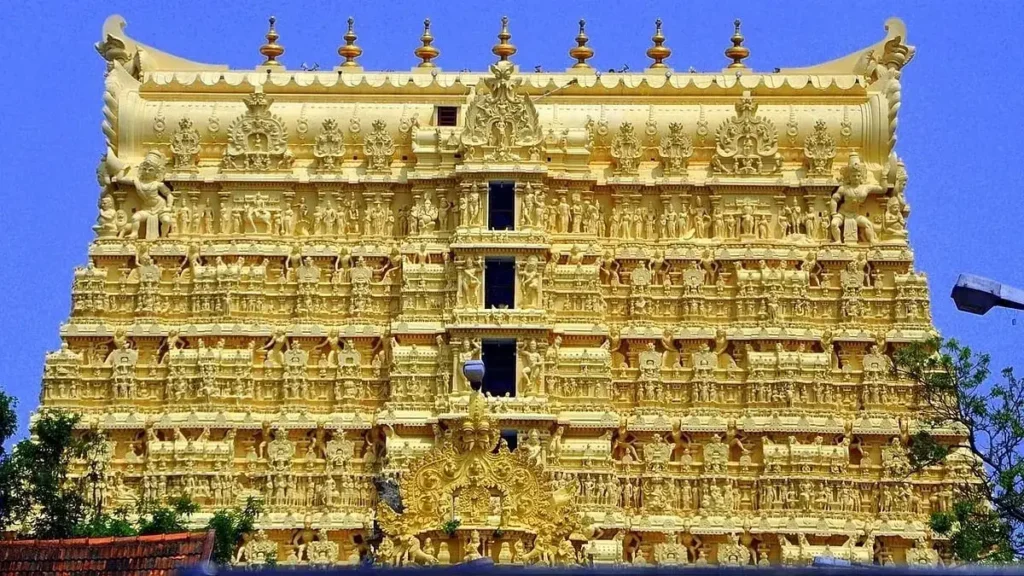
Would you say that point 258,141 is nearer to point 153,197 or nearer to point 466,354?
point 153,197

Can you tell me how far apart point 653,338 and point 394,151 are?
10888mm

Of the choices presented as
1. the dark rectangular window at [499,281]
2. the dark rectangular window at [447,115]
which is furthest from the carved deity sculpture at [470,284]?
the dark rectangular window at [447,115]

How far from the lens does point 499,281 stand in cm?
10394

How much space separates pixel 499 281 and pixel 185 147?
12.0 meters

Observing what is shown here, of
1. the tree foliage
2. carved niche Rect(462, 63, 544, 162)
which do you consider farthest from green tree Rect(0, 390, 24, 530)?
carved niche Rect(462, 63, 544, 162)

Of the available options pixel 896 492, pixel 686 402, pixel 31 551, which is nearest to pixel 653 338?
pixel 686 402

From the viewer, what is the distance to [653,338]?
104812 mm

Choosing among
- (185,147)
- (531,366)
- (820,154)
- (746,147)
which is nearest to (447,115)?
(185,147)

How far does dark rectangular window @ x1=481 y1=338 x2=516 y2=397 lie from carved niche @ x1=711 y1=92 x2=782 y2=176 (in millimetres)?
9850

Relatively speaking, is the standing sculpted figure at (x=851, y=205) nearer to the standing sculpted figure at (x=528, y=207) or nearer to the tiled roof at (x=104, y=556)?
the standing sculpted figure at (x=528, y=207)

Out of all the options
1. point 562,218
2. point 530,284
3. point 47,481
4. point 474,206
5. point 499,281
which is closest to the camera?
point 47,481

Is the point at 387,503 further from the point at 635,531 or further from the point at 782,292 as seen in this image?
the point at 782,292

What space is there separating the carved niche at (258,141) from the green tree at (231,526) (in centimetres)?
1184

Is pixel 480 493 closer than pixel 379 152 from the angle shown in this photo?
Yes
